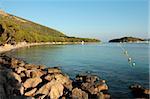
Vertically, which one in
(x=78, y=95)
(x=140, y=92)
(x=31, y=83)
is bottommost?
(x=140, y=92)

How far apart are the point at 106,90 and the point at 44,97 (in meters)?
9.49

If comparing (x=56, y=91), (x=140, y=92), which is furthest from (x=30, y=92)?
(x=140, y=92)

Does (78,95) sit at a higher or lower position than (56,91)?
lower

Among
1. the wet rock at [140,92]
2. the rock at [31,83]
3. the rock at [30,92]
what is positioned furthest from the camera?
the rock at [31,83]

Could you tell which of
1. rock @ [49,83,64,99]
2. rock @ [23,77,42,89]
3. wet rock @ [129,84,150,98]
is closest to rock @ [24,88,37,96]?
rock @ [49,83,64,99]

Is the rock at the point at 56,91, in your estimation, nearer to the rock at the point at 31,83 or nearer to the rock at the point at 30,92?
the rock at the point at 30,92

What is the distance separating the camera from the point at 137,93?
104ft

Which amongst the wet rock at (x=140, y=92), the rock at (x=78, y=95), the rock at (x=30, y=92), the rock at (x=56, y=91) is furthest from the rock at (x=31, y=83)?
the wet rock at (x=140, y=92)

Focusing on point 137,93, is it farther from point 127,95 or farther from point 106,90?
point 106,90

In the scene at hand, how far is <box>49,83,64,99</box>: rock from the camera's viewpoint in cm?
2686

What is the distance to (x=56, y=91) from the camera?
27688 mm

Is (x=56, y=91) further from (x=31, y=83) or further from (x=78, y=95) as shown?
(x=31, y=83)

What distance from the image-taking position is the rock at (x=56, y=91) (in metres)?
26.9

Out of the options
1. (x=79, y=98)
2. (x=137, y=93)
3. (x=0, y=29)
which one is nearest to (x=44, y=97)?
(x=79, y=98)
